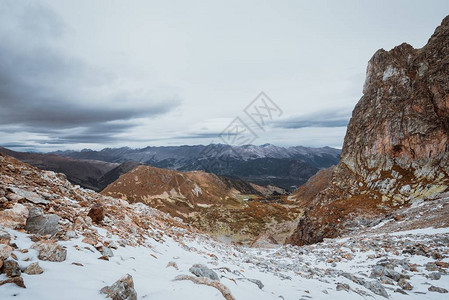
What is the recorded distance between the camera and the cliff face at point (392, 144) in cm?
4566

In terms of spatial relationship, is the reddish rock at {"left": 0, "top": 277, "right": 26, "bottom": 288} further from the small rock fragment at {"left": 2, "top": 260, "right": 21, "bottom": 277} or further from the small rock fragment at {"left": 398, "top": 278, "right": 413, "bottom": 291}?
the small rock fragment at {"left": 398, "top": 278, "right": 413, "bottom": 291}

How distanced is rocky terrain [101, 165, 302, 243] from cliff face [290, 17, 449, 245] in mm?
30975

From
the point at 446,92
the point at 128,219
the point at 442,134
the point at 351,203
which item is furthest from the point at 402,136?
the point at 128,219

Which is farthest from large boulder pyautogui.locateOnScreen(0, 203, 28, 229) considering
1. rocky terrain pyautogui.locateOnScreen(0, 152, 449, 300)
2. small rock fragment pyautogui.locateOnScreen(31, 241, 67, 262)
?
small rock fragment pyautogui.locateOnScreen(31, 241, 67, 262)

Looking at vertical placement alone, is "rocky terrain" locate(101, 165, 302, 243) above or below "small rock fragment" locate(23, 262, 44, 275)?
below

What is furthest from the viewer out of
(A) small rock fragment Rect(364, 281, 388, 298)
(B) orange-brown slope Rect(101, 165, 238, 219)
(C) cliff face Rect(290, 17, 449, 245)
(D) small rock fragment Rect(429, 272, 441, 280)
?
(B) orange-brown slope Rect(101, 165, 238, 219)

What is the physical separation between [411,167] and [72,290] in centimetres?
6916

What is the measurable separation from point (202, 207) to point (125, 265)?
415 ft

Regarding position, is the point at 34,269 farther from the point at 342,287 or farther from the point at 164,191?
the point at 164,191

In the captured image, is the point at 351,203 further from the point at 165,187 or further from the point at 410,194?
the point at 165,187

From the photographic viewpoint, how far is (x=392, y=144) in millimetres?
58969

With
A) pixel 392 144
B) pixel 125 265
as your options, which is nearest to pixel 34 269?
pixel 125 265

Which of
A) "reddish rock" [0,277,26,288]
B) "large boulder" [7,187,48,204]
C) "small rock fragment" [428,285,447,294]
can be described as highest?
"large boulder" [7,187,48,204]

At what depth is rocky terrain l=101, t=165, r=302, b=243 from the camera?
87387mm
